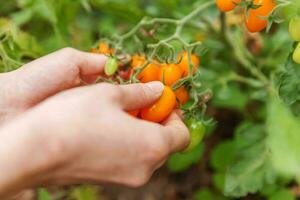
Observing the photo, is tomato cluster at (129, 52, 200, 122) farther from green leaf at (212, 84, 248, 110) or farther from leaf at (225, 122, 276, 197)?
green leaf at (212, 84, 248, 110)

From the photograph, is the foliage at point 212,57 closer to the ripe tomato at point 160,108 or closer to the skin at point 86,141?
the ripe tomato at point 160,108

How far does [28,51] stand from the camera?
161 cm

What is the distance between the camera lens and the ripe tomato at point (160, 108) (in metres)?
1.16

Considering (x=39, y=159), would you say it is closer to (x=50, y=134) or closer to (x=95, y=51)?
(x=50, y=134)

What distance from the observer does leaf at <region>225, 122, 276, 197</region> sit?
1.53 metres

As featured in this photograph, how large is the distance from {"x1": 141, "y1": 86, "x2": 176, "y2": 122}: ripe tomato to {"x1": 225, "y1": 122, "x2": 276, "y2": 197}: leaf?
0.45m

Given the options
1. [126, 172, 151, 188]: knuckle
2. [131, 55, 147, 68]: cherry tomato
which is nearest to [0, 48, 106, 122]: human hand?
[131, 55, 147, 68]: cherry tomato

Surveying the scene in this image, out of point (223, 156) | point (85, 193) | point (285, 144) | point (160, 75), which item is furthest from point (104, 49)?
point (285, 144)

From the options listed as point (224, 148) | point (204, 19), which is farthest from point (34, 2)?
point (224, 148)

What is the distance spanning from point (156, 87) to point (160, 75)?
0.33ft

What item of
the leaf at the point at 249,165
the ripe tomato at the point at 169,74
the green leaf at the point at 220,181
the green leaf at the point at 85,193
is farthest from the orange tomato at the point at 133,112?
the green leaf at the point at 220,181

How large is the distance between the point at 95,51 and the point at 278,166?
0.93 m

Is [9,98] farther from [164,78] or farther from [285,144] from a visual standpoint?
[285,144]

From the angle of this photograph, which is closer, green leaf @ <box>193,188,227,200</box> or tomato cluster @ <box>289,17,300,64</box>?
tomato cluster @ <box>289,17,300,64</box>
